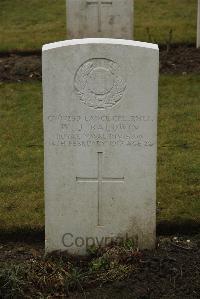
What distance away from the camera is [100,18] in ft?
35.8

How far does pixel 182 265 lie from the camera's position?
16.1 ft

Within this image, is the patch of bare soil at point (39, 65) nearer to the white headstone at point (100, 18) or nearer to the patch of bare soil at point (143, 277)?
the white headstone at point (100, 18)

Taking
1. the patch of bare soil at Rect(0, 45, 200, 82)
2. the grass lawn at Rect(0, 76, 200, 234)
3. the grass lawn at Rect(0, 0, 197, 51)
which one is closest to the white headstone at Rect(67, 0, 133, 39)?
the grass lawn at Rect(0, 0, 197, 51)

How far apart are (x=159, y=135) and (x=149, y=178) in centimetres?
288

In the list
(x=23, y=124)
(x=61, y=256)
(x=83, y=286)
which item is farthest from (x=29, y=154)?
(x=83, y=286)

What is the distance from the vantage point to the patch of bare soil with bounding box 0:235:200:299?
15.3 ft

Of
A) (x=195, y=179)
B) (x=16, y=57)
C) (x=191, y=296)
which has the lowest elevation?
(x=191, y=296)

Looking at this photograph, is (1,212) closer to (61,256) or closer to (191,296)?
(61,256)

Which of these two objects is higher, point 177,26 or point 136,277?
point 177,26

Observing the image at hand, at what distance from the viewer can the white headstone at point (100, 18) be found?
425 inches

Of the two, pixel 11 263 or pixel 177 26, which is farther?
pixel 177 26

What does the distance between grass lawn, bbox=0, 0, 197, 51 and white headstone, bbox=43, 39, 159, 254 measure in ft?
21.4

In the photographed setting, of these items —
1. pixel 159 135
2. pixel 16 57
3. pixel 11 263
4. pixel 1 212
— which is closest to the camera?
pixel 11 263

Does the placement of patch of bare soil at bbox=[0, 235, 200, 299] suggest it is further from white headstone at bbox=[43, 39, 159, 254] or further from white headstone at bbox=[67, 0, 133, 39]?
white headstone at bbox=[67, 0, 133, 39]
